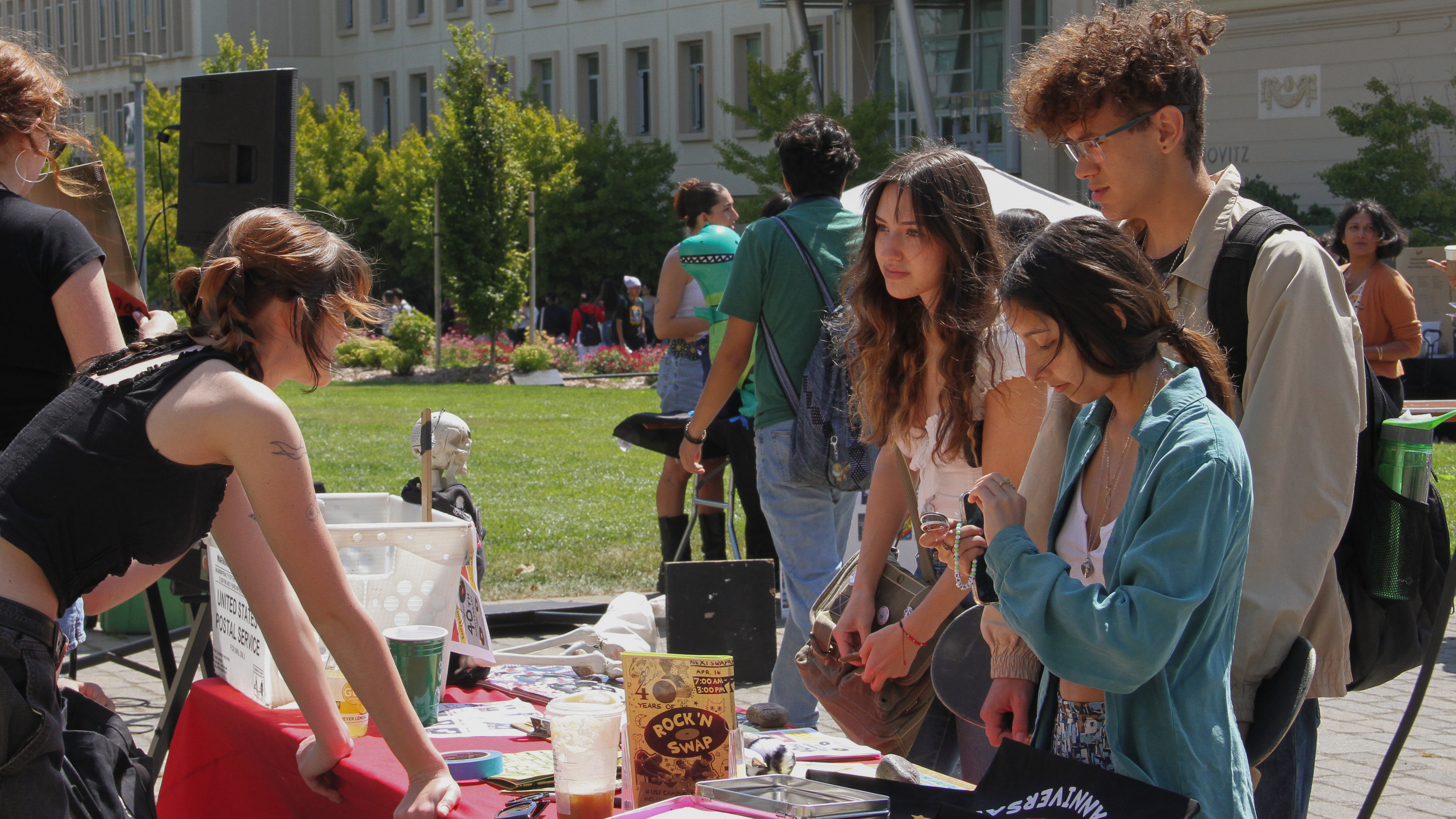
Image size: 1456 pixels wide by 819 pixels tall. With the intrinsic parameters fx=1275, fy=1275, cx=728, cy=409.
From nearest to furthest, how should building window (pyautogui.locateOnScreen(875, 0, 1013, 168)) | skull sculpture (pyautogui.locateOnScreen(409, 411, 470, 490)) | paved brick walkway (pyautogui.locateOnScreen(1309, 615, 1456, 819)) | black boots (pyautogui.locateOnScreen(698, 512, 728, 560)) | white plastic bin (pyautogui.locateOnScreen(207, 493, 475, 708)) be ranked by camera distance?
white plastic bin (pyautogui.locateOnScreen(207, 493, 475, 708)) → paved brick walkway (pyautogui.locateOnScreen(1309, 615, 1456, 819)) → skull sculpture (pyautogui.locateOnScreen(409, 411, 470, 490)) → black boots (pyautogui.locateOnScreen(698, 512, 728, 560)) → building window (pyautogui.locateOnScreen(875, 0, 1013, 168))

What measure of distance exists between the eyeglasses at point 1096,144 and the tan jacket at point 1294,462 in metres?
0.32

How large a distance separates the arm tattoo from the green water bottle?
71.9 inches

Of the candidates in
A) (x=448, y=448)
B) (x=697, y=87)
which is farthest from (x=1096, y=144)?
(x=697, y=87)

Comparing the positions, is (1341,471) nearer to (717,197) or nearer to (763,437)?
(763,437)

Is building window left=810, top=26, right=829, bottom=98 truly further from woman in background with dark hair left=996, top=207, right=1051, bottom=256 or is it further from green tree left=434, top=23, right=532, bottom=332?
woman in background with dark hair left=996, top=207, right=1051, bottom=256

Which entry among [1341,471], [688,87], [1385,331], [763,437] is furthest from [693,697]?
[688,87]

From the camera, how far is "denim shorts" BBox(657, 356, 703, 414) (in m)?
6.86

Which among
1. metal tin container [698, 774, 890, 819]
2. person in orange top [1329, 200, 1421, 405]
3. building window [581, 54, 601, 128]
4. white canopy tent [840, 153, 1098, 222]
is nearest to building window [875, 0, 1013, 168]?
building window [581, 54, 601, 128]

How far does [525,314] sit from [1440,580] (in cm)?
3022

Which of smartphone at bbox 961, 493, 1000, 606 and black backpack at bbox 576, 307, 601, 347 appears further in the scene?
black backpack at bbox 576, 307, 601, 347

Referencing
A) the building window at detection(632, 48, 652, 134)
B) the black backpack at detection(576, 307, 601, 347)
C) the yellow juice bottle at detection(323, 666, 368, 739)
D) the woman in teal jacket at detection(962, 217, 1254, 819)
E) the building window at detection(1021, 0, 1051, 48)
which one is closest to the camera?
the woman in teal jacket at detection(962, 217, 1254, 819)

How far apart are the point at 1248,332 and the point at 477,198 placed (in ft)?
83.2

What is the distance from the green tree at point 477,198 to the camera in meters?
26.3

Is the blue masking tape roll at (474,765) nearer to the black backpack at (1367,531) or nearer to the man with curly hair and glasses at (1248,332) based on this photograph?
the man with curly hair and glasses at (1248,332)
